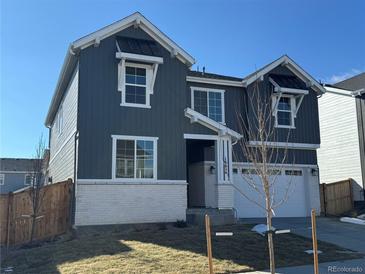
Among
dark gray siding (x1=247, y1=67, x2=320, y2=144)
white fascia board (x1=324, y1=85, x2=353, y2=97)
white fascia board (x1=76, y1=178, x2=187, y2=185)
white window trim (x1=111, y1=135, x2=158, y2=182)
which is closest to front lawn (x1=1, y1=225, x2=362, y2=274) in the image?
white fascia board (x1=76, y1=178, x2=187, y2=185)

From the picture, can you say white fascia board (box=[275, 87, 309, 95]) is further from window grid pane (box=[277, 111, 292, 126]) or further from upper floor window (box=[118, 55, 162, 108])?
upper floor window (box=[118, 55, 162, 108])

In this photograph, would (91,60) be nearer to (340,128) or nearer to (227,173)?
(227,173)

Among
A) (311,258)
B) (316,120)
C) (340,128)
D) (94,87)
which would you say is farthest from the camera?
(340,128)

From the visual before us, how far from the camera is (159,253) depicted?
1179 centimetres

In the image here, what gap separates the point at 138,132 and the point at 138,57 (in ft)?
9.82

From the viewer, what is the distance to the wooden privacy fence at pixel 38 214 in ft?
52.2

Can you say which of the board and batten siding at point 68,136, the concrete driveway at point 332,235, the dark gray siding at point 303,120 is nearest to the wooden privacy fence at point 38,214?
the board and batten siding at point 68,136

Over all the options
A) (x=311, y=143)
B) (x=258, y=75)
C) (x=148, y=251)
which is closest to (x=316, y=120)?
(x=311, y=143)

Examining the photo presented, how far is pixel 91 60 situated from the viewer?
56.2 ft

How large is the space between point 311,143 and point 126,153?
10.5 metres

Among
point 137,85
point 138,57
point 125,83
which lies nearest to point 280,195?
point 137,85

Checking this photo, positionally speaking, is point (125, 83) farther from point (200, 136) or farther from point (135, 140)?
point (200, 136)

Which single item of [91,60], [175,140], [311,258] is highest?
[91,60]

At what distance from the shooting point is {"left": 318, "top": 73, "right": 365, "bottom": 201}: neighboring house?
25.0 m
